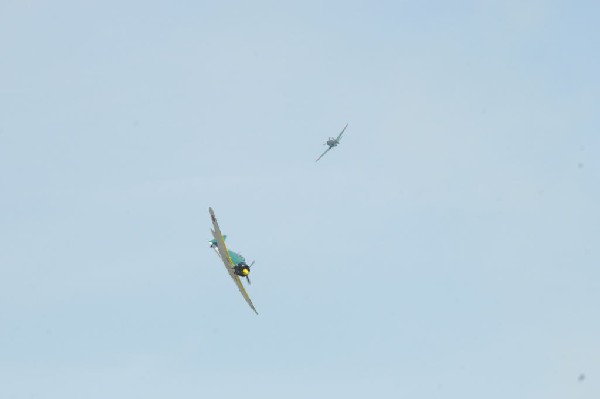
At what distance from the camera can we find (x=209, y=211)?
181 metres

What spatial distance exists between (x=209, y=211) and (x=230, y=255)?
13427 millimetres

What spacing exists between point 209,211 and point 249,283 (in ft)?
63.9

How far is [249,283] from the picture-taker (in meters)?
191

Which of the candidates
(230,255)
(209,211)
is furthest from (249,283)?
(209,211)

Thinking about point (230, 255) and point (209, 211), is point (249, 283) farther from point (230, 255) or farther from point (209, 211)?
point (209, 211)

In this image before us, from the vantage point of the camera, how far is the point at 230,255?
190 meters

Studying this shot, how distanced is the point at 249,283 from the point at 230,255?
22.9 feet
